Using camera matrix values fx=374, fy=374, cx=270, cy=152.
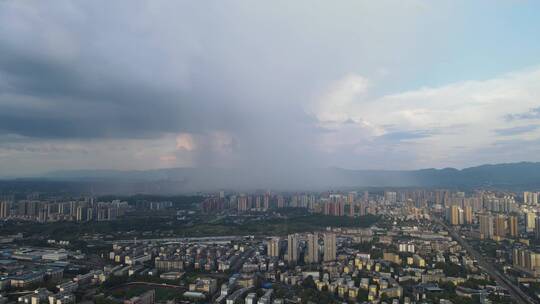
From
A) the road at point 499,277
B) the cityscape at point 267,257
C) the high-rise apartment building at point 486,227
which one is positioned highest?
the high-rise apartment building at point 486,227

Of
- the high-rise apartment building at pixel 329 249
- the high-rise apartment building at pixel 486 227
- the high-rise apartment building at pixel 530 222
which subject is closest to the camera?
the high-rise apartment building at pixel 329 249

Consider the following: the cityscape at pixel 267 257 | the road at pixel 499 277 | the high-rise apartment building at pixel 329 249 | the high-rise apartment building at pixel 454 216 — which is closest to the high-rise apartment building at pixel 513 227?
the cityscape at pixel 267 257

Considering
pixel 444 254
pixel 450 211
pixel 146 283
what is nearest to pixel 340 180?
pixel 450 211

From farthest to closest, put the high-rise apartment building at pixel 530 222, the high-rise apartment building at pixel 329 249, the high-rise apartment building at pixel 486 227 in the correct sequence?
the high-rise apartment building at pixel 530 222 → the high-rise apartment building at pixel 486 227 → the high-rise apartment building at pixel 329 249

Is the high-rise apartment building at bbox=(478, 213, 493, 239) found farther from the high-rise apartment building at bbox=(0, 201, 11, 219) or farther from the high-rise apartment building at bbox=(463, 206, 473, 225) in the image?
the high-rise apartment building at bbox=(0, 201, 11, 219)

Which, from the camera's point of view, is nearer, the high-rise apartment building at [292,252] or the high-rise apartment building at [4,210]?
the high-rise apartment building at [292,252]

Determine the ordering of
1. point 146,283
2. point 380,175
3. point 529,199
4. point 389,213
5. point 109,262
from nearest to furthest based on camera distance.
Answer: point 146,283
point 109,262
point 389,213
point 529,199
point 380,175

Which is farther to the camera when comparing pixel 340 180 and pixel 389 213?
pixel 340 180

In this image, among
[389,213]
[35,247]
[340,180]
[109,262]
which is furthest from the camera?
[340,180]

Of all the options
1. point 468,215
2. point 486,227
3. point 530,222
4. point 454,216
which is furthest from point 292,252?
point 468,215

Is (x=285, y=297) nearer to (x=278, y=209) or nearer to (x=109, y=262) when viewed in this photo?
(x=109, y=262)

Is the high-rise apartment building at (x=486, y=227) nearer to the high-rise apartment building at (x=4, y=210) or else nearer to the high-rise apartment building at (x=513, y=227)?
the high-rise apartment building at (x=513, y=227)
